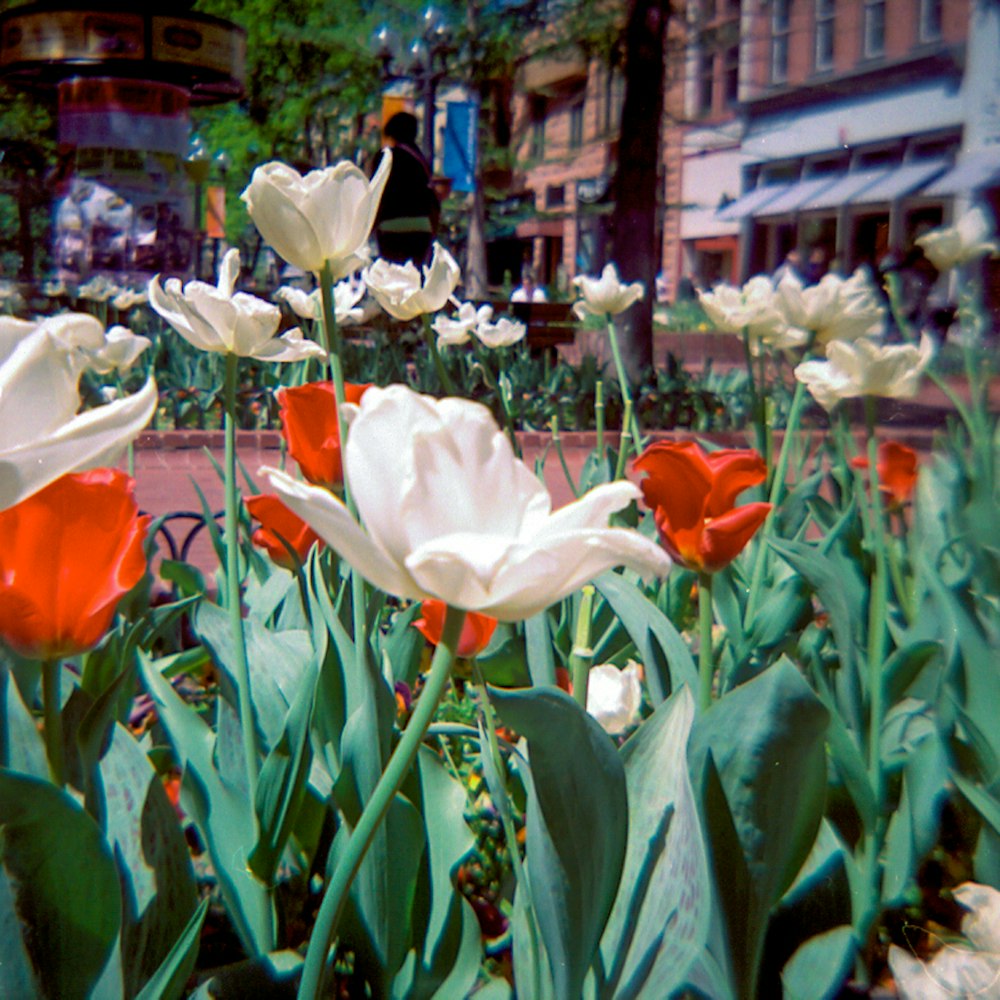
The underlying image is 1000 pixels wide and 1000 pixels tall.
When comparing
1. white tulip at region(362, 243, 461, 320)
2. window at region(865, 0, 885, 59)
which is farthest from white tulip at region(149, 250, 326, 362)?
window at region(865, 0, 885, 59)

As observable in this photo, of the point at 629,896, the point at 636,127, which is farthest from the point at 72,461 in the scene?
the point at 636,127

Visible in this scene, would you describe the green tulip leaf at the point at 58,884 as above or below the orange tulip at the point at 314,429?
below

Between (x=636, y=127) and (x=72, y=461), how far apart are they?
15.7 ft

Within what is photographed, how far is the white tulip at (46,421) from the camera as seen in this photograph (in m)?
0.41

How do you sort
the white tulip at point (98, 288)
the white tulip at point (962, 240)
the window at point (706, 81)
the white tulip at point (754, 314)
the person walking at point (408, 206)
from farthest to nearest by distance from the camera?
the white tulip at point (98, 288) < the window at point (706, 81) < the person walking at point (408, 206) < the white tulip at point (962, 240) < the white tulip at point (754, 314)

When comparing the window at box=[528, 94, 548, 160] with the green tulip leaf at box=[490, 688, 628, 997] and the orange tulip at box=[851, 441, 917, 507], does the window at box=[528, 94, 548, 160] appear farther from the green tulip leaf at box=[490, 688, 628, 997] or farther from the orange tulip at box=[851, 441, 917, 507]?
the green tulip leaf at box=[490, 688, 628, 997]

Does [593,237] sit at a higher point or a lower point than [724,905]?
higher

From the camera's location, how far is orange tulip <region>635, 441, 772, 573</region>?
865 mm

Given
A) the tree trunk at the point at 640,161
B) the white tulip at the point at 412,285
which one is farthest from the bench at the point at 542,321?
the white tulip at the point at 412,285

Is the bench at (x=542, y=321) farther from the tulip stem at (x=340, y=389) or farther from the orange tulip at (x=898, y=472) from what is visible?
the tulip stem at (x=340, y=389)

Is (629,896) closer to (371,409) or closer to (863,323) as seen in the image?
(371,409)

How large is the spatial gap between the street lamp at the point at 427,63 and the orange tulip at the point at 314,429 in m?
1.57

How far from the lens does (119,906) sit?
56 centimetres

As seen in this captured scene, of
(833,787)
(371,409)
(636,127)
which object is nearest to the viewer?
(371,409)
